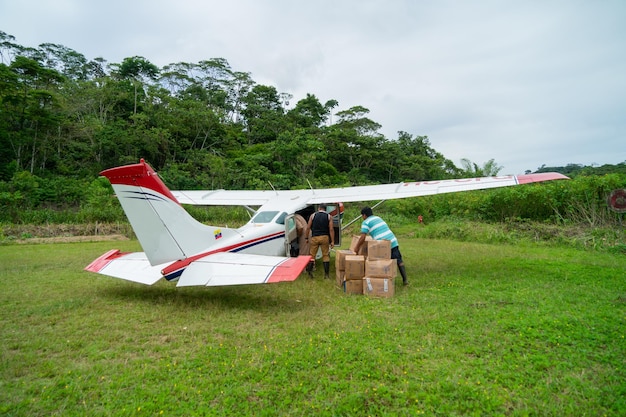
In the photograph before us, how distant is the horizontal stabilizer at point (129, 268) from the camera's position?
5.41 m

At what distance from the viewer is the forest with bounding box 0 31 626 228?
20.5m

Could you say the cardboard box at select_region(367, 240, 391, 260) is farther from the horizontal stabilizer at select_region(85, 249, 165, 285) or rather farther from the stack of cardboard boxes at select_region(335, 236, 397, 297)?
the horizontal stabilizer at select_region(85, 249, 165, 285)

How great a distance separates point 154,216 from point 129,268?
5.01 feet

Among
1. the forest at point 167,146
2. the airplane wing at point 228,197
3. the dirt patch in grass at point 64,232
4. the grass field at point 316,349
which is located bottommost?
the grass field at point 316,349

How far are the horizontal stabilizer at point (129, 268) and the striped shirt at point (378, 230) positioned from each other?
378 centimetres

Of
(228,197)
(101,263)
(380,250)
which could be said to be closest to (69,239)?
(228,197)

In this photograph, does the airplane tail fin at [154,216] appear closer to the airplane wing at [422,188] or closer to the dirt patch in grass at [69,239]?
the airplane wing at [422,188]

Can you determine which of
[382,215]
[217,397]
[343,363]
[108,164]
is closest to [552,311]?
[343,363]

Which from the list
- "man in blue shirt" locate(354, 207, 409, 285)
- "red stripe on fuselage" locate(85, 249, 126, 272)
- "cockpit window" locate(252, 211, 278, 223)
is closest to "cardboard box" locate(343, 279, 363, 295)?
"man in blue shirt" locate(354, 207, 409, 285)

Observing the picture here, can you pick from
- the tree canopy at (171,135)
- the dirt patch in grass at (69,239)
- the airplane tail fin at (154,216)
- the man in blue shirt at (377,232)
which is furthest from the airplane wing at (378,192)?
the tree canopy at (171,135)

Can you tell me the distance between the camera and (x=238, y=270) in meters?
4.99

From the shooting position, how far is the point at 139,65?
38906 mm

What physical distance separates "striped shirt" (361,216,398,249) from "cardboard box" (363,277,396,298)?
32.7 inches

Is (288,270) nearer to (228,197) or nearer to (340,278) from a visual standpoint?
(340,278)
